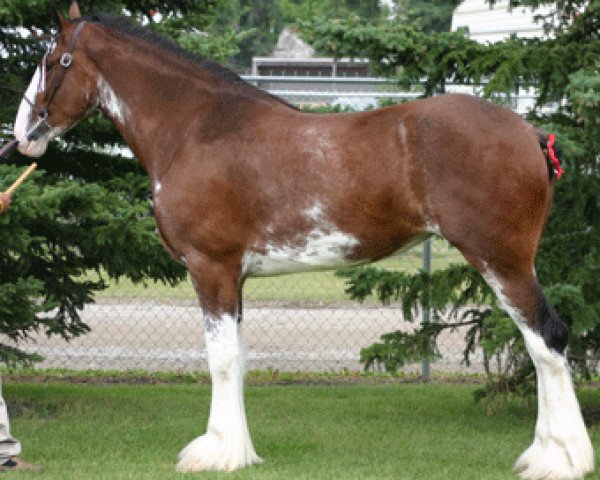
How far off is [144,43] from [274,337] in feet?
20.1

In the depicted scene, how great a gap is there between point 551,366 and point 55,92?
330cm

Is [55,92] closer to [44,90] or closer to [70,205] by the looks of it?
[44,90]

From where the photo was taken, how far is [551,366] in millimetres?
6082

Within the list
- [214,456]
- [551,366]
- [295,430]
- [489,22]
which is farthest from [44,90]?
[489,22]

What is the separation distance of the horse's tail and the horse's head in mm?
2748

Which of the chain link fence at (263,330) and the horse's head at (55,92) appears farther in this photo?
the chain link fence at (263,330)

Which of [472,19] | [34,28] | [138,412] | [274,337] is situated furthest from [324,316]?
[472,19]

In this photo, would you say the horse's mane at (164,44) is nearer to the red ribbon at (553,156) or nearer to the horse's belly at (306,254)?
the horse's belly at (306,254)

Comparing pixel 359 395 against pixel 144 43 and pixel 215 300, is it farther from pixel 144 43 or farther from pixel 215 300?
pixel 144 43

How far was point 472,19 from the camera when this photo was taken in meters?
21.0

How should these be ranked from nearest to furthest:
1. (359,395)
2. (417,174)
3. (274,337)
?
(417,174)
(359,395)
(274,337)

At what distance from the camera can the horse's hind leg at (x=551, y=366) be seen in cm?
606

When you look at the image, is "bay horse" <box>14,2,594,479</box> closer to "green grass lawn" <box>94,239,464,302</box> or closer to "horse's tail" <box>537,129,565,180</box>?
"horse's tail" <box>537,129,565,180</box>

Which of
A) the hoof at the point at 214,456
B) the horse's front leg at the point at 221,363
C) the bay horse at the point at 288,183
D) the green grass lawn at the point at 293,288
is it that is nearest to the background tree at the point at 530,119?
the bay horse at the point at 288,183
